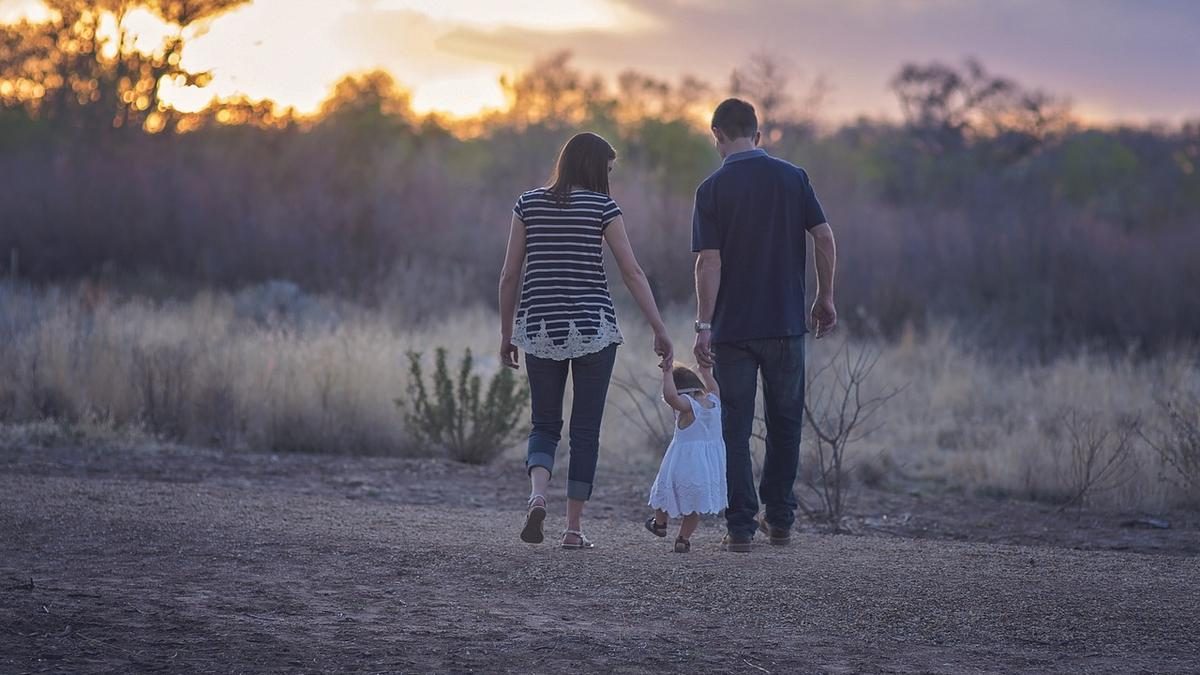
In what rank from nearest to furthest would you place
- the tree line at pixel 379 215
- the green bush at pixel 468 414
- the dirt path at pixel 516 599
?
1. the dirt path at pixel 516 599
2. the green bush at pixel 468 414
3. the tree line at pixel 379 215

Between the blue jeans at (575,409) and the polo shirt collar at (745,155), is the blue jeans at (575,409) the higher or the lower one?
the lower one

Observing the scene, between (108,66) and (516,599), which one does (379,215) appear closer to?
(108,66)

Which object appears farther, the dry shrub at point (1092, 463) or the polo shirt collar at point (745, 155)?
the dry shrub at point (1092, 463)

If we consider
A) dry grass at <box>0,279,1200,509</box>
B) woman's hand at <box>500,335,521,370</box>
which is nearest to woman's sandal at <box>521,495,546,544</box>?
woman's hand at <box>500,335,521,370</box>

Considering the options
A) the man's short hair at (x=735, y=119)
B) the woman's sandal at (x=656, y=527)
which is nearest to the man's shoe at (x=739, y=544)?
the woman's sandal at (x=656, y=527)

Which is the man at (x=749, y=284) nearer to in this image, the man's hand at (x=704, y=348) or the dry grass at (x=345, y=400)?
the man's hand at (x=704, y=348)

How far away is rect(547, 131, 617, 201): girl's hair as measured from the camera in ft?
20.7

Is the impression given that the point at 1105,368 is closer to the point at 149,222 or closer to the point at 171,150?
the point at 149,222

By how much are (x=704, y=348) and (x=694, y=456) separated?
48 cm

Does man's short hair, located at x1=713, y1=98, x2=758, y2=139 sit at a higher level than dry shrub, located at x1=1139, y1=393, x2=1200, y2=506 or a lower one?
higher

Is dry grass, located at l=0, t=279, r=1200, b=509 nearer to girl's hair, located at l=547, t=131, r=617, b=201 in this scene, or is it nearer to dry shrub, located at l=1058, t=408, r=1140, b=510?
dry shrub, located at l=1058, t=408, r=1140, b=510

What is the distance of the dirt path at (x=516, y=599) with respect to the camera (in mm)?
4781

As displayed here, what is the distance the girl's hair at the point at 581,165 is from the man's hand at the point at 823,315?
114cm

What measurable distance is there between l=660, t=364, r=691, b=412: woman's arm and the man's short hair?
3.73 ft
